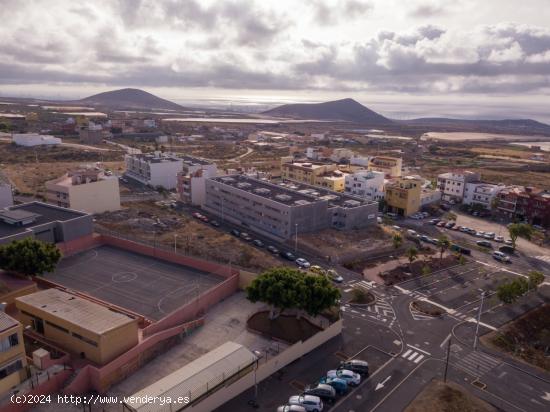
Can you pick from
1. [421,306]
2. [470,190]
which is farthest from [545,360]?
A: [470,190]

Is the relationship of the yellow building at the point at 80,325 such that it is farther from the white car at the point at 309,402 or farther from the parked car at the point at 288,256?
the parked car at the point at 288,256

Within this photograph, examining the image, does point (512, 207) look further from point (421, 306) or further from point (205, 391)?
point (205, 391)

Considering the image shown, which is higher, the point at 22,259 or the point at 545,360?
the point at 22,259

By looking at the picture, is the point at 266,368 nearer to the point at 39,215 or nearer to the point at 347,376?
the point at 347,376

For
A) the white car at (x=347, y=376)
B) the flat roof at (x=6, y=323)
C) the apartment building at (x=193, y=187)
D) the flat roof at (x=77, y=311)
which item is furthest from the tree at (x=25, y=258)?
the apartment building at (x=193, y=187)

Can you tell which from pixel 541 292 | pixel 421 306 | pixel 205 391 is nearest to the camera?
pixel 205 391
